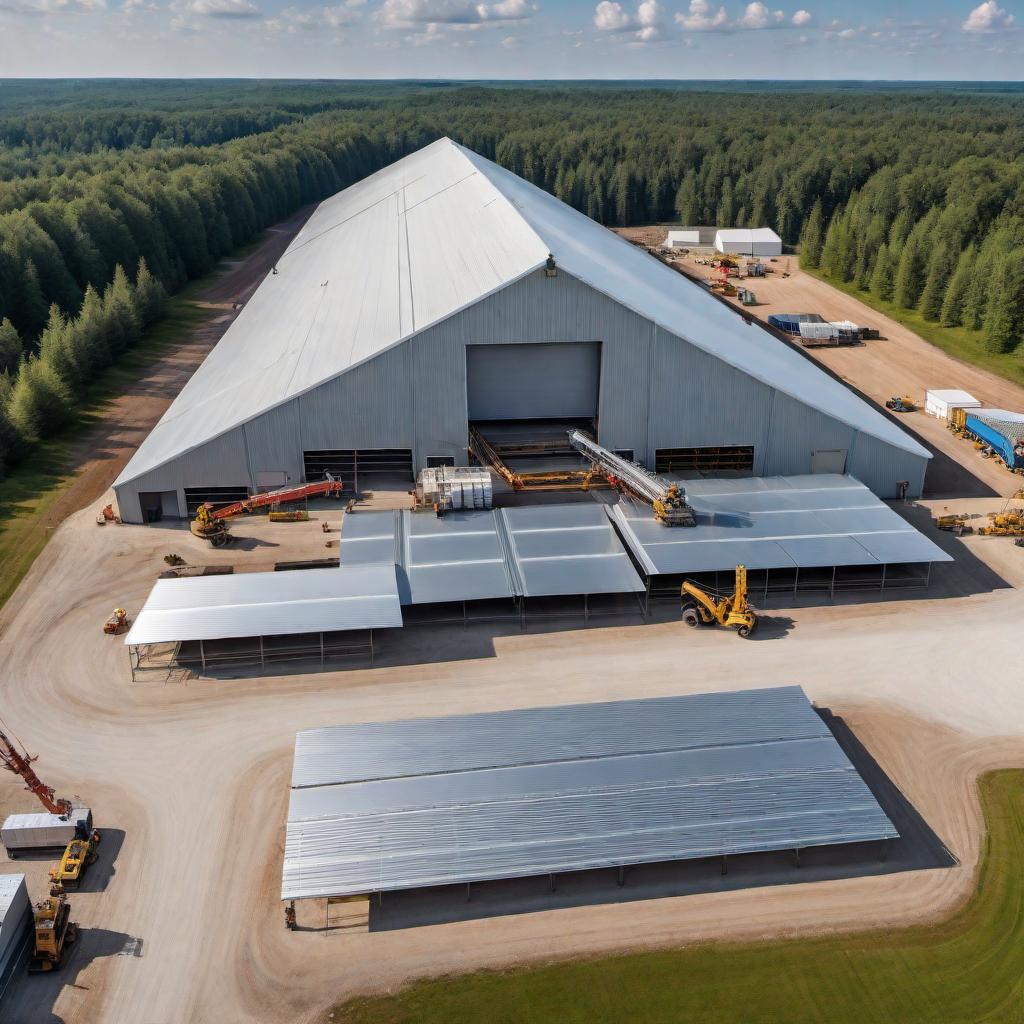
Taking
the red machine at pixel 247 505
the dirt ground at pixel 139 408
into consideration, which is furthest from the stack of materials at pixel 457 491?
the dirt ground at pixel 139 408

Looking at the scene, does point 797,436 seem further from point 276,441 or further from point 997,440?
point 276,441

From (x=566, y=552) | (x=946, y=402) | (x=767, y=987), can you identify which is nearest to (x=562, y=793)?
(x=767, y=987)

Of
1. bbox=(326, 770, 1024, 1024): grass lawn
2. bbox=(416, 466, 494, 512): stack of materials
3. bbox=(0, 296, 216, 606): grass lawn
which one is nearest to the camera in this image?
bbox=(326, 770, 1024, 1024): grass lawn

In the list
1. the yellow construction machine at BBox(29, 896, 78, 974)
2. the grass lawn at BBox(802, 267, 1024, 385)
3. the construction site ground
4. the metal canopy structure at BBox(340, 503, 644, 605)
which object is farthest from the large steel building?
the grass lawn at BBox(802, 267, 1024, 385)

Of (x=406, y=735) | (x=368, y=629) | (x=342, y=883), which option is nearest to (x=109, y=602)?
(x=368, y=629)

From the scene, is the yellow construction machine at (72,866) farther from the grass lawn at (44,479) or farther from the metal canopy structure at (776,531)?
the metal canopy structure at (776,531)

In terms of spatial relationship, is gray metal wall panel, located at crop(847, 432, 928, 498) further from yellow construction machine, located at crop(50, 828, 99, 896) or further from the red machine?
yellow construction machine, located at crop(50, 828, 99, 896)
